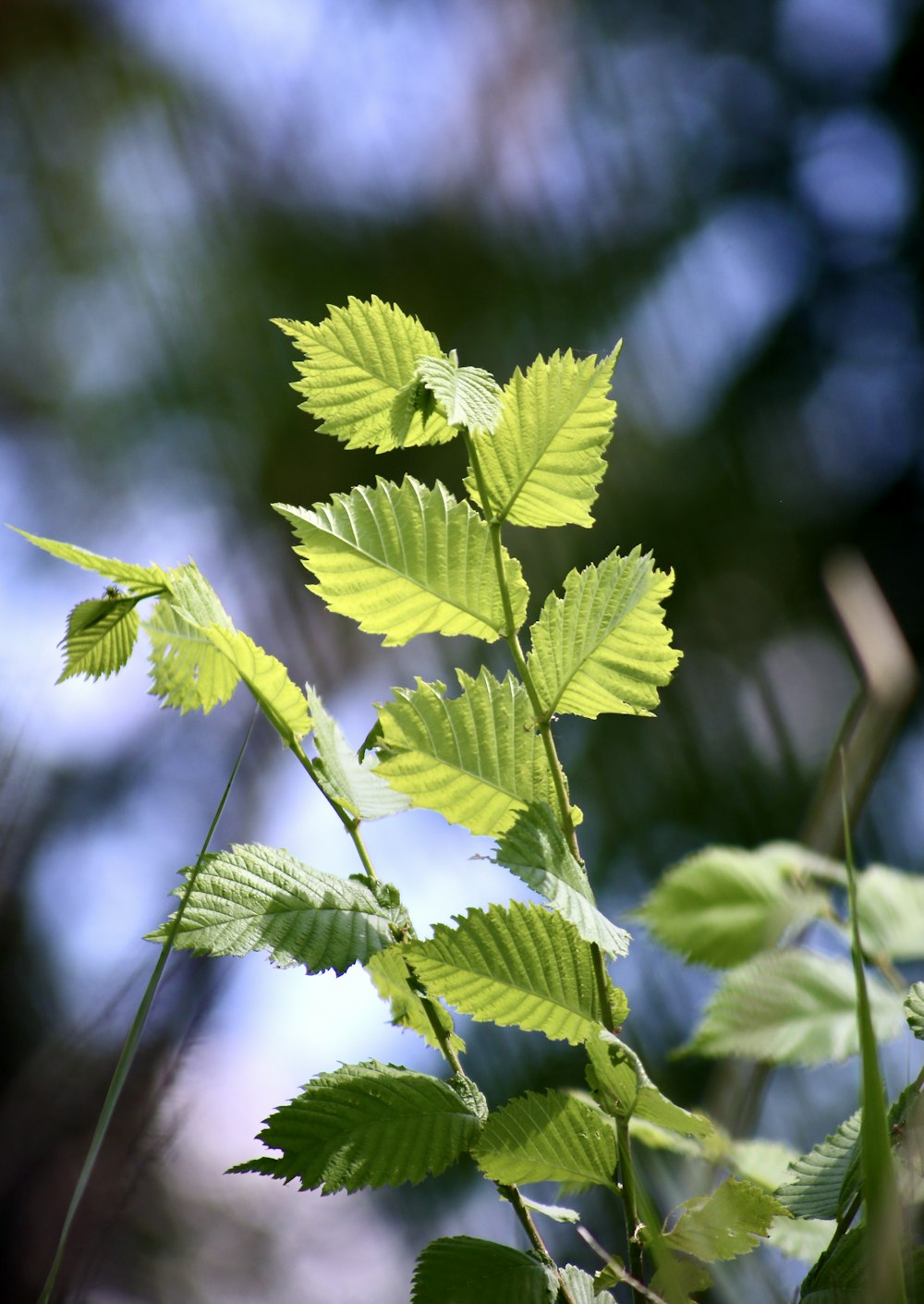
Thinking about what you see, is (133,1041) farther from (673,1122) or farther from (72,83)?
(72,83)

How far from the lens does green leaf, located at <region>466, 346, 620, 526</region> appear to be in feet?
0.59

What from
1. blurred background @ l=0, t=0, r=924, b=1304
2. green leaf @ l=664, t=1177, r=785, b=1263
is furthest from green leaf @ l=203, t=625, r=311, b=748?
blurred background @ l=0, t=0, r=924, b=1304

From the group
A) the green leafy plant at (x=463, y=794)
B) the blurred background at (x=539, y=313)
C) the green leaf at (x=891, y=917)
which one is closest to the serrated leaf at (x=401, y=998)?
the green leafy plant at (x=463, y=794)

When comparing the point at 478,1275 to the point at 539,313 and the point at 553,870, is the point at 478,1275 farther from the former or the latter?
the point at 539,313

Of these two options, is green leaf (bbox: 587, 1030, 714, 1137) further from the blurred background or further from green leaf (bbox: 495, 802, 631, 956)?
the blurred background

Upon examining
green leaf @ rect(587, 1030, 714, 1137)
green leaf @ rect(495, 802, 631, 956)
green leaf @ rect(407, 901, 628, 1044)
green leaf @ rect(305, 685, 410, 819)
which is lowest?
green leaf @ rect(587, 1030, 714, 1137)

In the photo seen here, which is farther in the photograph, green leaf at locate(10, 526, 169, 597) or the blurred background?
the blurred background

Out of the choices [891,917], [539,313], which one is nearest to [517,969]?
[891,917]

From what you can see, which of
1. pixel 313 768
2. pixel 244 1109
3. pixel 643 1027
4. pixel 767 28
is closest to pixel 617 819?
pixel 643 1027

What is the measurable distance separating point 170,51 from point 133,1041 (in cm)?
105

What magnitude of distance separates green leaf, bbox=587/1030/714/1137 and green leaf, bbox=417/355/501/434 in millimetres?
102

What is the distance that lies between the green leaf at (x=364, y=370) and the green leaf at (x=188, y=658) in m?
0.04

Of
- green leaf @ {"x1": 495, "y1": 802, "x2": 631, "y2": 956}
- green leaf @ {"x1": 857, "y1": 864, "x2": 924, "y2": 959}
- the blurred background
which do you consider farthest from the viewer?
the blurred background

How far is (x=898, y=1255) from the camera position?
112 millimetres
